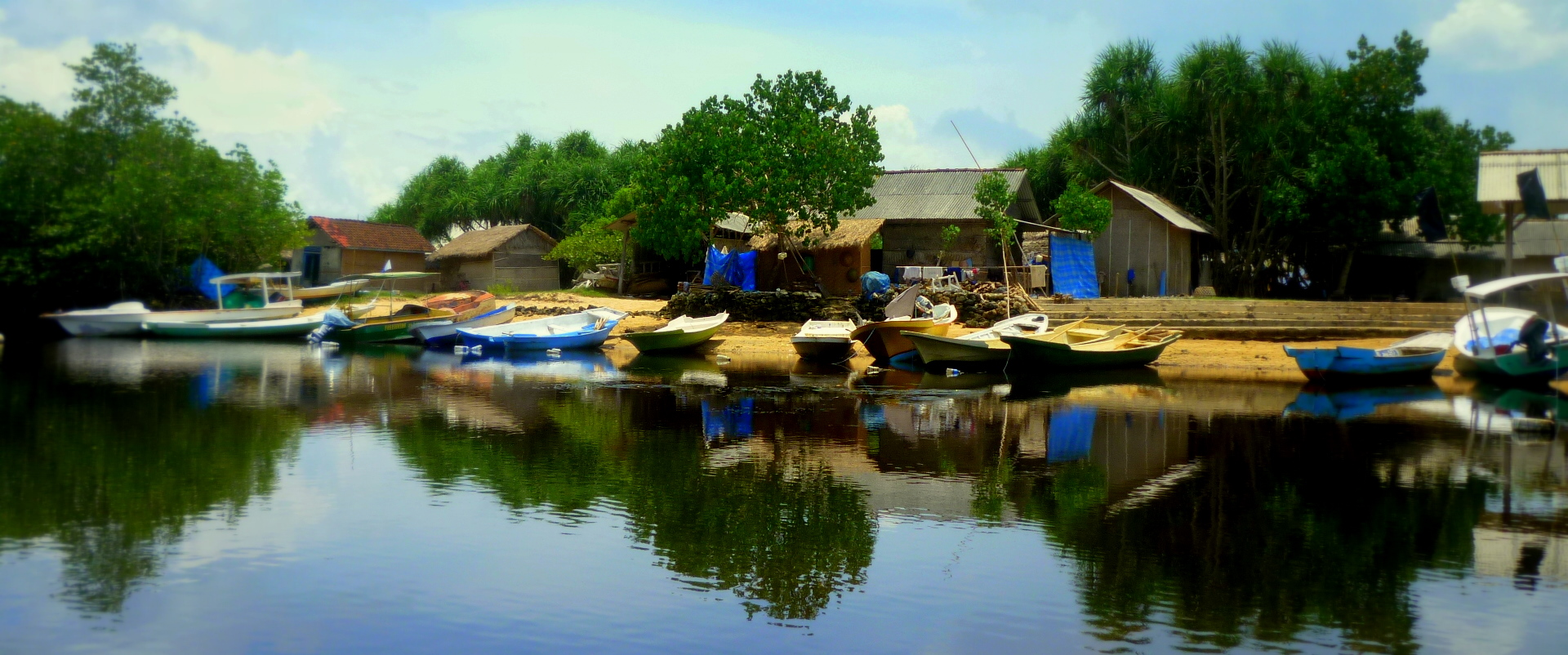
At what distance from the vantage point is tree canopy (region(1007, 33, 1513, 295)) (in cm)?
2919

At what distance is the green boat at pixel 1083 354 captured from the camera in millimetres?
21203

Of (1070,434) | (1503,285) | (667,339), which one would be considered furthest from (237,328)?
(1503,285)

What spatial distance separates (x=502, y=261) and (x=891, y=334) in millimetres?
21816

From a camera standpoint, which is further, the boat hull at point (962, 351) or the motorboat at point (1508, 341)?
the boat hull at point (962, 351)

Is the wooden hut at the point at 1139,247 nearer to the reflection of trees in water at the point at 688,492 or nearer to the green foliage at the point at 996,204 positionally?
the green foliage at the point at 996,204

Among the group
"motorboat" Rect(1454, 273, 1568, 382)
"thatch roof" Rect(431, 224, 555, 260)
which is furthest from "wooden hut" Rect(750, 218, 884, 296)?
"motorboat" Rect(1454, 273, 1568, 382)

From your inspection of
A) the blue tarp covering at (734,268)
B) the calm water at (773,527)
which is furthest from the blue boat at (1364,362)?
the blue tarp covering at (734,268)

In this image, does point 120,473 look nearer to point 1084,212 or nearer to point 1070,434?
point 1070,434

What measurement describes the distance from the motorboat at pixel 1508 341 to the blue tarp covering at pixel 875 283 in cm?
1296

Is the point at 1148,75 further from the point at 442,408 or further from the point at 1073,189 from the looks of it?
the point at 442,408

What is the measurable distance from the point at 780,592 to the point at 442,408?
10043 mm

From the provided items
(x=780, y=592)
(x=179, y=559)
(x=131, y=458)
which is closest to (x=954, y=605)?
(x=780, y=592)

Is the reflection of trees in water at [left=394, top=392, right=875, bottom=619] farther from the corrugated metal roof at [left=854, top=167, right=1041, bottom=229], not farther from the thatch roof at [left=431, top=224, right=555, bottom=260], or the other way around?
the thatch roof at [left=431, top=224, right=555, bottom=260]

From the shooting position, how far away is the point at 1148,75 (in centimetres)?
3519
